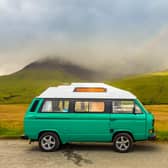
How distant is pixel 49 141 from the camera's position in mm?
12602

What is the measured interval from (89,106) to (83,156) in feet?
6.61

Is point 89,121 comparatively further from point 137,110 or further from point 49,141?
point 137,110

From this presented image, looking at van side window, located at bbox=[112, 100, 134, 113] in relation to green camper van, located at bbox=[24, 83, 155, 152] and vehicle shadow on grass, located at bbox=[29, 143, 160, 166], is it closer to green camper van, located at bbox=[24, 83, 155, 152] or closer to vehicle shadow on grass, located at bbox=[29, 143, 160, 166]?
green camper van, located at bbox=[24, 83, 155, 152]

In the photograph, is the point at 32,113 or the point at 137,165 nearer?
the point at 137,165

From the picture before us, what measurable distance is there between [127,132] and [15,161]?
4365mm

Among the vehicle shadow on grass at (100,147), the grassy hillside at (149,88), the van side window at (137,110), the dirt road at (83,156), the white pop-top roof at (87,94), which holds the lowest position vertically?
the dirt road at (83,156)

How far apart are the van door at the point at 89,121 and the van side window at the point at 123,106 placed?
31 cm

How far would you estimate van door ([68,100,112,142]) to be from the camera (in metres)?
12.4

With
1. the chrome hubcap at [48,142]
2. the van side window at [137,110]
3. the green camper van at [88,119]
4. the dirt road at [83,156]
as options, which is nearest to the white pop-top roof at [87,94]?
the green camper van at [88,119]

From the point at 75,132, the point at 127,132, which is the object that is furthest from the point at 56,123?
the point at 127,132

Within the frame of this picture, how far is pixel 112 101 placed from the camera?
40.9 ft

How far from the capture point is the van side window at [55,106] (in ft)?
41.3

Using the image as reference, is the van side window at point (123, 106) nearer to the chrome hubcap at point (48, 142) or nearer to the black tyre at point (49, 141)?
the black tyre at point (49, 141)

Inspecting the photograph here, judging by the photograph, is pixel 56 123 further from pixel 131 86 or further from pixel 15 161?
pixel 131 86
